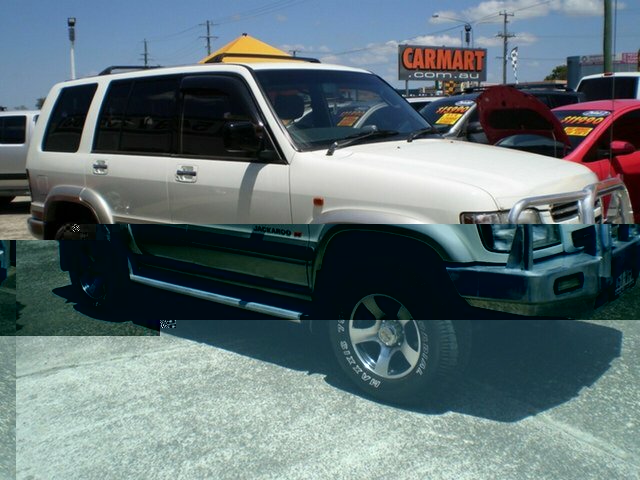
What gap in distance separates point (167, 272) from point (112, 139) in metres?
1.17

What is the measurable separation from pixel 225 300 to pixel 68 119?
7.13 feet

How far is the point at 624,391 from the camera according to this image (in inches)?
128

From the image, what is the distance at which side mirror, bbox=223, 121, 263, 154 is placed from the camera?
12.3 ft

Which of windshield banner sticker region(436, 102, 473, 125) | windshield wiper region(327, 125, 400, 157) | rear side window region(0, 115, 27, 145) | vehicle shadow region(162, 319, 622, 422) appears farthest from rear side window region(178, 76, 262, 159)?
rear side window region(0, 115, 27, 145)

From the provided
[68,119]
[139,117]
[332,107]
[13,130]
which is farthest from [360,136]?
[13,130]

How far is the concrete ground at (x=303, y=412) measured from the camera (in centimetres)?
269

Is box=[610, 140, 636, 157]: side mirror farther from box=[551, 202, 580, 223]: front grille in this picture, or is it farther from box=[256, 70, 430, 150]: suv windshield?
box=[551, 202, 580, 223]: front grille

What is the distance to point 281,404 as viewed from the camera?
10.5 feet

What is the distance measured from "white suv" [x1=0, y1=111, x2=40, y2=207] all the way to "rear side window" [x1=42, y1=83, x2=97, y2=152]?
6289mm

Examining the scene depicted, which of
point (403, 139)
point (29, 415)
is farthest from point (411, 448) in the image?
point (403, 139)

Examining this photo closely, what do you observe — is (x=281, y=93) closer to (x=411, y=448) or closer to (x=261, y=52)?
(x=261, y=52)

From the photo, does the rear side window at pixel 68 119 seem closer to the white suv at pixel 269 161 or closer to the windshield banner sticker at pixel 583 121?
the white suv at pixel 269 161

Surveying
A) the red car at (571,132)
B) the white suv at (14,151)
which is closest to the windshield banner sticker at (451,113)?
the red car at (571,132)

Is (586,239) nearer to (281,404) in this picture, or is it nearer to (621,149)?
(281,404)
